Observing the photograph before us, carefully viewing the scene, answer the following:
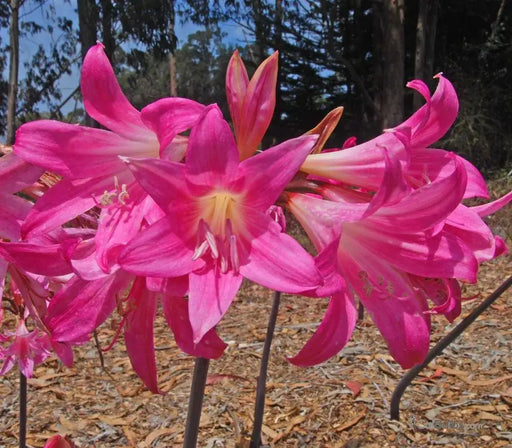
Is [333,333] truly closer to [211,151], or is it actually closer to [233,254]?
[233,254]

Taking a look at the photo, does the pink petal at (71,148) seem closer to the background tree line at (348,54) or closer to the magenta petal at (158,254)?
the magenta petal at (158,254)

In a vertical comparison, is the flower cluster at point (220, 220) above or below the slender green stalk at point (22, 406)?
above

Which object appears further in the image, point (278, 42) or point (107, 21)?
point (278, 42)

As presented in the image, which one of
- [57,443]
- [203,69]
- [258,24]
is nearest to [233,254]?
[57,443]

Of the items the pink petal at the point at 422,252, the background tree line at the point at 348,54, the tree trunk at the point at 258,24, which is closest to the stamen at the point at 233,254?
the pink petal at the point at 422,252

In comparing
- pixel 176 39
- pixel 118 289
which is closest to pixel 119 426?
pixel 118 289

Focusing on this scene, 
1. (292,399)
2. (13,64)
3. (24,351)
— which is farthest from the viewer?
(13,64)
